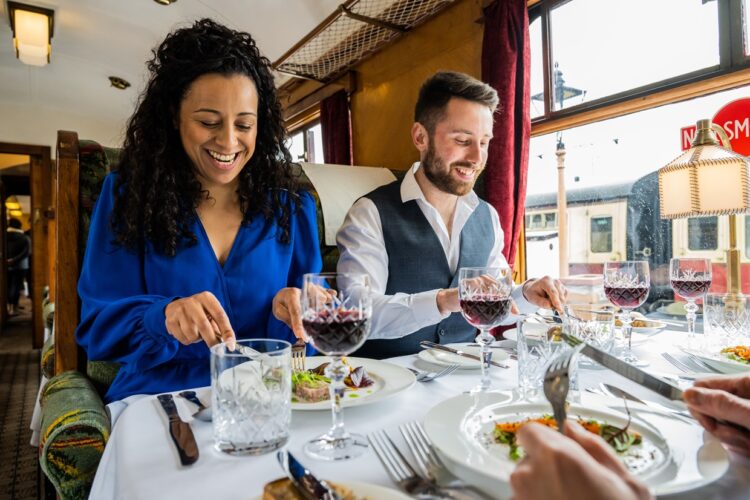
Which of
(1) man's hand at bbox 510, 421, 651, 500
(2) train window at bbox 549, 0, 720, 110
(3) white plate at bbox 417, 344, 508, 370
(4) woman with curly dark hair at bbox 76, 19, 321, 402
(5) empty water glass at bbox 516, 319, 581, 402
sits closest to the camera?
(1) man's hand at bbox 510, 421, 651, 500

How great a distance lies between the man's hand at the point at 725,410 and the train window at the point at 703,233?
1855 mm

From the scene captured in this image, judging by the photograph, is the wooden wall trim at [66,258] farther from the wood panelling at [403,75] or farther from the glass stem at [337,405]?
the wood panelling at [403,75]

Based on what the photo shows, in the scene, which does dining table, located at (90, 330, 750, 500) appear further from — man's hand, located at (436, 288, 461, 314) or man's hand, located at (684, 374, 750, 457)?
man's hand, located at (436, 288, 461, 314)

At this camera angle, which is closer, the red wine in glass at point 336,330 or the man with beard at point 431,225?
the red wine in glass at point 336,330

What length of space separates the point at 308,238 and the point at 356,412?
2.83 ft

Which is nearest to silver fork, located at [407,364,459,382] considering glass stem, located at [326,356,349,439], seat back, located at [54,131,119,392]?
glass stem, located at [326,356,349,439]

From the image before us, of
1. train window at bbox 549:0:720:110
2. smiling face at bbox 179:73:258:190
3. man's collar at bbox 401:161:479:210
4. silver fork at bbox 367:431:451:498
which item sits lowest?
silver fork at bbox 367:431:451:498

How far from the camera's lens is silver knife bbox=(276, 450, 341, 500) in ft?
1.61

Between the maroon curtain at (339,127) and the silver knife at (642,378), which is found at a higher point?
the maroon curtain at (339,127)

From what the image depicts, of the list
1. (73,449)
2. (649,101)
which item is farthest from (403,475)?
(649,101)

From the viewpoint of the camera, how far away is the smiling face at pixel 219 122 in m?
1.32

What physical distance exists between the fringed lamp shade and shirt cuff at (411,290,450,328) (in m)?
0.92

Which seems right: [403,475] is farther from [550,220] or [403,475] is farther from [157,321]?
[550,220]

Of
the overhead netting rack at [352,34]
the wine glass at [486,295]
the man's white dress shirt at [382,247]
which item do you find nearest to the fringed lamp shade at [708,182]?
the man's white dress shirt at [382,247]
